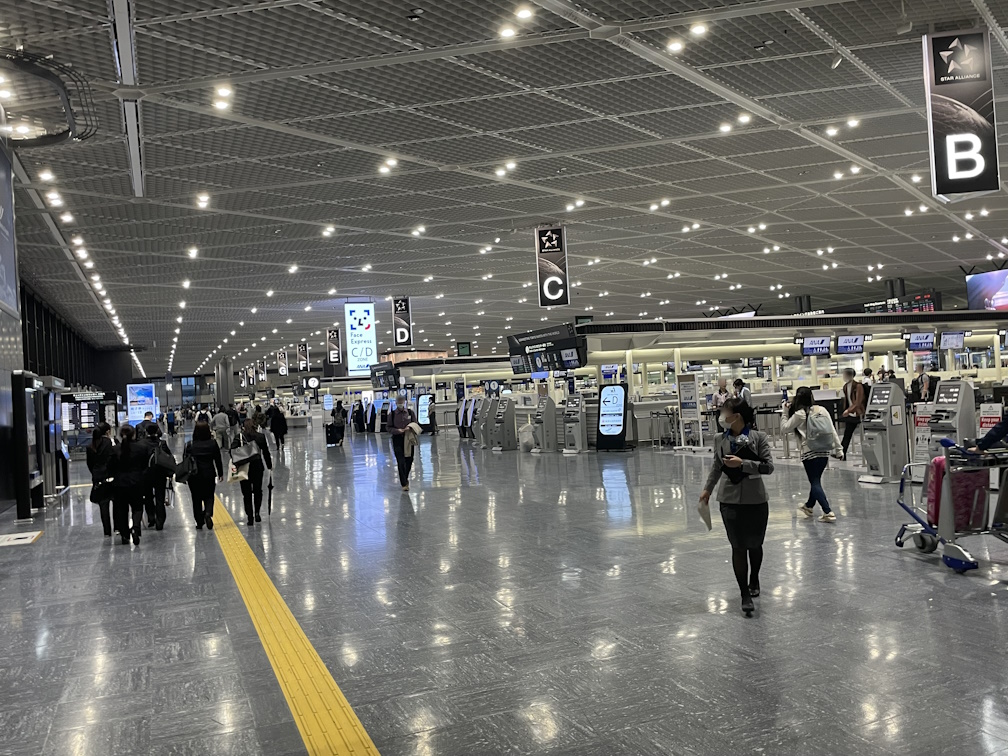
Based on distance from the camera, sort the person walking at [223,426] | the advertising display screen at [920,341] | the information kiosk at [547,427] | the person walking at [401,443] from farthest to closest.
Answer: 1. the advertising display screen at [920,341]
2. the person walking at [223,426]
3. the information kiosk at [547,427]
4. the person walking at [401,443]

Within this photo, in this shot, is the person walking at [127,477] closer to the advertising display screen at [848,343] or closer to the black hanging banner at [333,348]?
the advertising display screen at [848,343]

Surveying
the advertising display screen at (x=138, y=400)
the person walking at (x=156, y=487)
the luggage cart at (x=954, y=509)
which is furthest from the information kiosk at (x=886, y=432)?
the advertising display screen at (x=138, y=400)

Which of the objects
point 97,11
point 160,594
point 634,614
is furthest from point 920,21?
point 160,594

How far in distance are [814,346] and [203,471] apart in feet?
68.9

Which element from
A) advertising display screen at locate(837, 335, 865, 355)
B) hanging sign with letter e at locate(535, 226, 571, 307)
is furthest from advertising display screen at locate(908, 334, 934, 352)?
hanging sign with letter e at locate(535, 226, 571, 307)

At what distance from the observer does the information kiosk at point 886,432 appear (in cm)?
1241

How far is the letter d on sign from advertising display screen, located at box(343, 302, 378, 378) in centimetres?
1999

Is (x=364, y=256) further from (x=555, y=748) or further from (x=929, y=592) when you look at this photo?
(x=555, y=748)

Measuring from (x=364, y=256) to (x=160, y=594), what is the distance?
50.5ft

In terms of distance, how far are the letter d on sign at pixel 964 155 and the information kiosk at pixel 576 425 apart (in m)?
13.1

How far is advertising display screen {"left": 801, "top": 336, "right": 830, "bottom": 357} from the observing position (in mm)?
27266

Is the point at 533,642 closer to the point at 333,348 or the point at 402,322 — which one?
the point at 402,322

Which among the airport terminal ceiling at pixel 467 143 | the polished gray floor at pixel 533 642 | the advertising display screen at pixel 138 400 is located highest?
the airport terminal ceiling at pixel 467 143

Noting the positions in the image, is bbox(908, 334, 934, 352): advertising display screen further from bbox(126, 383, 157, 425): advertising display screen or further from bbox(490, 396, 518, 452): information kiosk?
bbox(126, 383, 157, 425): advertising display screen
